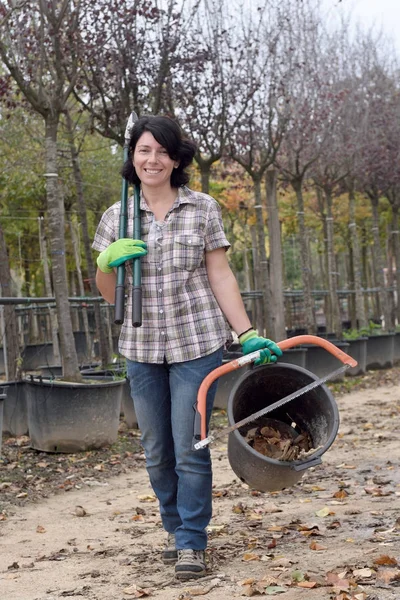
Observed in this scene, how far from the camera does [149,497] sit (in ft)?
20.6

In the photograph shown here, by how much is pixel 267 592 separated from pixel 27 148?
42.4ft

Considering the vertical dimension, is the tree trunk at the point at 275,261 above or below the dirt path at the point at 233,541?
above

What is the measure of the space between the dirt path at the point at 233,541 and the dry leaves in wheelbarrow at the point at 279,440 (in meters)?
0.46

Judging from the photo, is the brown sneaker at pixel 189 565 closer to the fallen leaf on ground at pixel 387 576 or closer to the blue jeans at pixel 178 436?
the blue jeans at pixel 178 436

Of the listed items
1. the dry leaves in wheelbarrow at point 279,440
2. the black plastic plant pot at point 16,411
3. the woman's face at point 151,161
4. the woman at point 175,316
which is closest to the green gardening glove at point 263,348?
the woman at point 175,316

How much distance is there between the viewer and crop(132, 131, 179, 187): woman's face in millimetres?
4160

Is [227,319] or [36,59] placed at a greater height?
[36,59]

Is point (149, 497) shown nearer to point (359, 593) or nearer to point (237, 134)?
point (359, 593)

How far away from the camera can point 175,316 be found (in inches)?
161

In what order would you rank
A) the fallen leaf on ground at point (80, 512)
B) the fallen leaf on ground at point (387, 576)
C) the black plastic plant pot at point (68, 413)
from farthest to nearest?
1. the black plastic plant pot at point (68, 413)
2. the fallen leaf on ground at point (80, 512)
3. the fallen leaf on ground at point (387, 576)

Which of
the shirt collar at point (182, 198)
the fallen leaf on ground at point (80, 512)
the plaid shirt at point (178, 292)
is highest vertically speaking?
the shirt collar at point (182, 198)

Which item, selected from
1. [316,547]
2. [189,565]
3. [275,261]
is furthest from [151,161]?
[275,261]

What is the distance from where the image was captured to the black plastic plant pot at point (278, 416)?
3.80 meters

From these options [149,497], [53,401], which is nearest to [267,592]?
[149,497]
